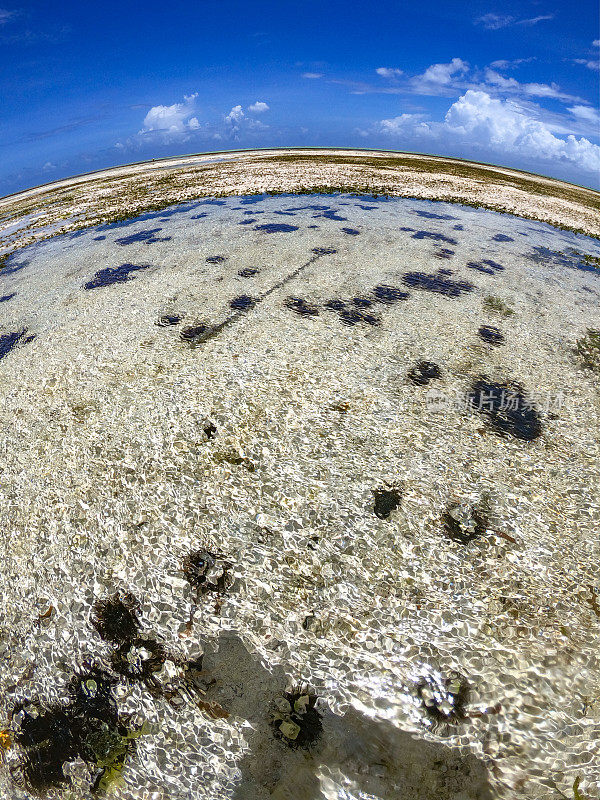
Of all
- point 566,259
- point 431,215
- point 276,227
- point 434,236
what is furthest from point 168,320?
point 566,259

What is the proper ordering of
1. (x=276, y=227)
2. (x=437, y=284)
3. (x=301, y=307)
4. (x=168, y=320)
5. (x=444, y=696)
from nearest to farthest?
(x=444, y=696)
(x=168, y=320)
(x=301, y=307)
(x=437, y=284)
(x=276, y=227)

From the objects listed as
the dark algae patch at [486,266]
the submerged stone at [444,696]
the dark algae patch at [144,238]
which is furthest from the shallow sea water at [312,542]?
A: the dark algae patch at [144,238]

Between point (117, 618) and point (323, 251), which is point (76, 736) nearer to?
point (117, 618)

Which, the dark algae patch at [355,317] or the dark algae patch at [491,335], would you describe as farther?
the dark algae patch at [355,317]

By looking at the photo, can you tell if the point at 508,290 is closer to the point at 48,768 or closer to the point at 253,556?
the point at 253,556

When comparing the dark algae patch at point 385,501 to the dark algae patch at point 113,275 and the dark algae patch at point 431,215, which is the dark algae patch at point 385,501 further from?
the dark algae patch at point 431,215

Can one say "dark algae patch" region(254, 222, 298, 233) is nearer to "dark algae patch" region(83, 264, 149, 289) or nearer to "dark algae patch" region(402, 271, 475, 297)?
"dark algae patch" region(83, 264, 149, 289)
